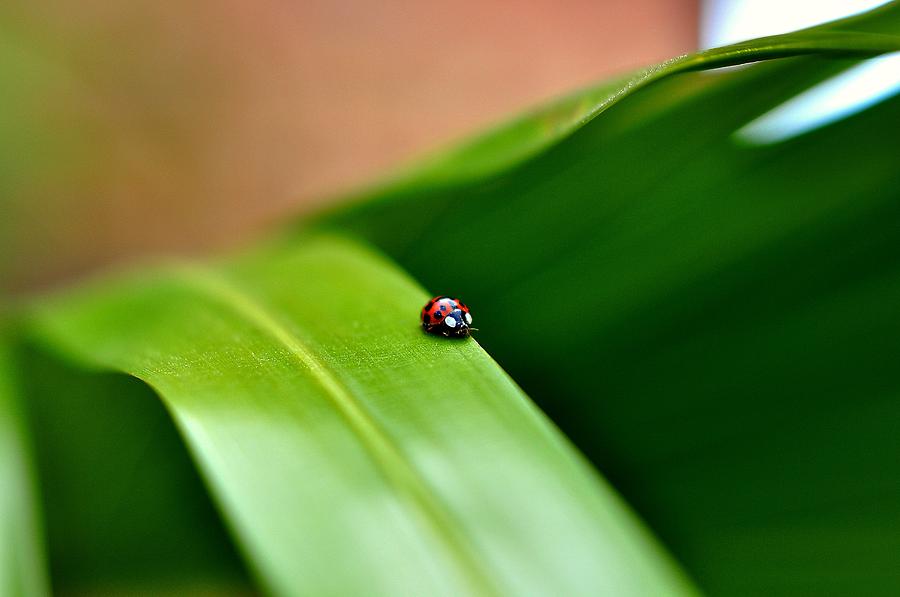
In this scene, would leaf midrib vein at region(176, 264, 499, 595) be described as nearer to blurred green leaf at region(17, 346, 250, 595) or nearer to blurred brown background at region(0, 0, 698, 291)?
blurred green leaf at region(17, 346, 250, 595)

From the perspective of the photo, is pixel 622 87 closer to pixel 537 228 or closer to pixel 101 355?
pixel 537 228

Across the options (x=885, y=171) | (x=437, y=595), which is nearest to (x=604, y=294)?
(x=885, y=171)

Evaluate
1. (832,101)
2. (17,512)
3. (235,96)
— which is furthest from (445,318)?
(235,96)

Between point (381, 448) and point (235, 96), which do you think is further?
point (235, 96)

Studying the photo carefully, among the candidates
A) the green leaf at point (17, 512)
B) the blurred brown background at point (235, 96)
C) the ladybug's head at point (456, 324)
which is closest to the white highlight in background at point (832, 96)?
the ladybug's head at point (456, 324)

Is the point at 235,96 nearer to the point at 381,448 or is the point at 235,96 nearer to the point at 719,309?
the point at 719,309

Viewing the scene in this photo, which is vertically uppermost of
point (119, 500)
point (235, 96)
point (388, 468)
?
point (235, 96)
